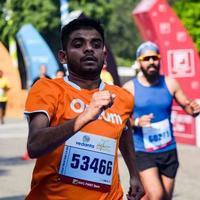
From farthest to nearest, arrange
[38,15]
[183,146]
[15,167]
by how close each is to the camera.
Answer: [38,15] → [183,146] → [15,167]

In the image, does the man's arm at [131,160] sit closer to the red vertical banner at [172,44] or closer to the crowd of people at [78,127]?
the crowd of people at [78,127]

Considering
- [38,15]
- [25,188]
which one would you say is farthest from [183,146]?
[38,15]

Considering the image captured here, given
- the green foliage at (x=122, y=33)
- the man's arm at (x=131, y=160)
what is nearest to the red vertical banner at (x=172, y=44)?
the man's arm at (x=131, y=160)

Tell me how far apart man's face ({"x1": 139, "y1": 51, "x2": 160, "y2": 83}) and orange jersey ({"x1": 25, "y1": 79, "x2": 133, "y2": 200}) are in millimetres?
3094

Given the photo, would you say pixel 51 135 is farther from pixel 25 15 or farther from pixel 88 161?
pixel 25 15

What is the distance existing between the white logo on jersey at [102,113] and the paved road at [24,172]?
507cm

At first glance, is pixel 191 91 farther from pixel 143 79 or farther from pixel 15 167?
pixel 143 79

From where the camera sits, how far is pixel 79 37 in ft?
11.3

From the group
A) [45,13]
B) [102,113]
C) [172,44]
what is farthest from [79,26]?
[45,13]

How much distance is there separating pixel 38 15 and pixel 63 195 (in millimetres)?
46399

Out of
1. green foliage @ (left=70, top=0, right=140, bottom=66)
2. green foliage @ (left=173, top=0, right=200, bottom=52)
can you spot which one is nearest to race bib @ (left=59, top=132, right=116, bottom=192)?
green foliage @ (left=173, top=0, right=200, bottom=52)

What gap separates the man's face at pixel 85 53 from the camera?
338 centimetres

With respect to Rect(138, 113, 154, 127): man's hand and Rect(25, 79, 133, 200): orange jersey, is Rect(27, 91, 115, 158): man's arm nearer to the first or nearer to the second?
Rect(25, 79, 133, 200): orange jersey

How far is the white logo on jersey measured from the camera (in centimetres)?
345
